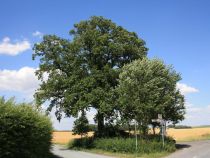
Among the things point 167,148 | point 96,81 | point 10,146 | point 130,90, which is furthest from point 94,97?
point 10,146

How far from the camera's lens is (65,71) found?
52.2 meters

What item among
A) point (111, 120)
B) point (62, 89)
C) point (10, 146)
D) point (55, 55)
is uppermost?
point (55, 55)

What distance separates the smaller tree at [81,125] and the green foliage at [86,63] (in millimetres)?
1532

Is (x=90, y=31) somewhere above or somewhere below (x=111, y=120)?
above

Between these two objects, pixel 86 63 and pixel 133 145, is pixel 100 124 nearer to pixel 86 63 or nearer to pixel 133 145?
pixel 86 63

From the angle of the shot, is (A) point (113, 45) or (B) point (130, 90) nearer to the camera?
(B) point (130, 90)

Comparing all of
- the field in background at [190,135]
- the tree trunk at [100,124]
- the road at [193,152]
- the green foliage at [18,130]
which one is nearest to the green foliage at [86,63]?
the tree trunk at [100,124]

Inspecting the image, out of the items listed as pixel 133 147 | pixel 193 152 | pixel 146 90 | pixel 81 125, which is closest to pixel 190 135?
pixel 81 125

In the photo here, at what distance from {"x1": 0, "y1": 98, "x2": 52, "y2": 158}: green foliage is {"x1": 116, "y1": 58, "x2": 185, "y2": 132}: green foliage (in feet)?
64.8

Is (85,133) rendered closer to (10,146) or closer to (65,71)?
(65,71)

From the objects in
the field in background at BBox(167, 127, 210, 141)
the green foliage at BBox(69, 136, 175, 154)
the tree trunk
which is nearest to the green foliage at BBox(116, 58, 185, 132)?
the green foliage at BBox(69, 136, 175, 154)

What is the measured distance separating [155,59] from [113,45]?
6.51 metres

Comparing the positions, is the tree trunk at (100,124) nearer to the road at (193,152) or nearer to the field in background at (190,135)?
the road at (193,152)

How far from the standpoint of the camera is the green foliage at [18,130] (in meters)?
18.7
